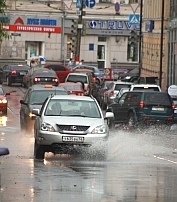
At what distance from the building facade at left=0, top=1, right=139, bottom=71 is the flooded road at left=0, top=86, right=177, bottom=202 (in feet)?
171

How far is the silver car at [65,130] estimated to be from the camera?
20531 mm

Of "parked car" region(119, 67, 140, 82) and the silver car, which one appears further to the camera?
"parked car" region(119, 67, 140, 82)

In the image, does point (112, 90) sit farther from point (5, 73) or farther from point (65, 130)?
point (65, 130)

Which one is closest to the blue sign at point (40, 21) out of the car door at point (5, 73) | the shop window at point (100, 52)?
the shop window at point (100, 52)

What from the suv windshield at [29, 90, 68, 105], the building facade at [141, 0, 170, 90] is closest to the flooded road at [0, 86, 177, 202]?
the suv windshield at [29, 90, 68, 105]

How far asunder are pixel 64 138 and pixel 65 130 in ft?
0.66

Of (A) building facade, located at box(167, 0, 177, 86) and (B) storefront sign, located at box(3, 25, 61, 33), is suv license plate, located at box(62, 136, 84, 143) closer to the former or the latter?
(A) building facade, located at box(167, 0, 177, 86)

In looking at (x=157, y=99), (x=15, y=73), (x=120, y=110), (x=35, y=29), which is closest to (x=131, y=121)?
(x=120, y=110)

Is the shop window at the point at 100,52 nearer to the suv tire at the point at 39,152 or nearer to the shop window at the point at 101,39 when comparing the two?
the shop window at the point at 101,39

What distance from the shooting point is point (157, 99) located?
32.5 metres

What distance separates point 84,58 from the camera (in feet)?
268

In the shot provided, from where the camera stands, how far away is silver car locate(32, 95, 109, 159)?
20531mm


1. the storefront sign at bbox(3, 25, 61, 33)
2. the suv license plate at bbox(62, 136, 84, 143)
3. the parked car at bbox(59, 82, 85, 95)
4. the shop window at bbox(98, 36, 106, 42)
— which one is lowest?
the parked car at bbox(59, 82, 85, 95)

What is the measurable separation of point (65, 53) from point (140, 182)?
6537cm
